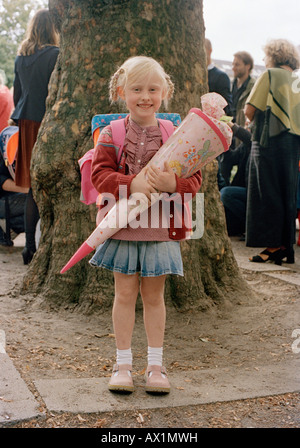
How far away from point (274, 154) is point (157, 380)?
3.72m

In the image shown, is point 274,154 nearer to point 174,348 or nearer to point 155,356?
point 174,348

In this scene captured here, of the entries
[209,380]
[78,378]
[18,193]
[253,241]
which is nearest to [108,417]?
[78,378]

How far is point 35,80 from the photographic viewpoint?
576 centimetres

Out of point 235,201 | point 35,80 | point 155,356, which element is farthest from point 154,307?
point 235,201

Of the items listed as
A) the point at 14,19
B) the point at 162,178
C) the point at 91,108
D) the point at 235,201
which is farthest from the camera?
the point at 14,19

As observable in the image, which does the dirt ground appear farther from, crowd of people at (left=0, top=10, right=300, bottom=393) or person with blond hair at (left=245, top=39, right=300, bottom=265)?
person with blond hair at (left=245, top=39, right=300, bottom=265)

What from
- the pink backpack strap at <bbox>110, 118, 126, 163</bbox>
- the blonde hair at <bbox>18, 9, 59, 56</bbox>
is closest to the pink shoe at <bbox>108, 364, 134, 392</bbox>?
the pink backpack strap at <bbox>110, 118, 126, 163</bbox>

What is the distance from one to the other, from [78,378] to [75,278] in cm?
128

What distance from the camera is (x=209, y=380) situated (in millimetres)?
3088

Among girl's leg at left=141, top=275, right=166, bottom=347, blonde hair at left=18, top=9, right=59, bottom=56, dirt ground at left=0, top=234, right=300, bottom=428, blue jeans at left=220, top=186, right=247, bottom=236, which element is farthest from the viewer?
blue jeans at left=220, top=186, right=247, bottom=236

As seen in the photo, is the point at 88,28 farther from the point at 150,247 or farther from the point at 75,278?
the point at 150,247

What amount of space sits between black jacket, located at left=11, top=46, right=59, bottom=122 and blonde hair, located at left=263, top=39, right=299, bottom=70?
83.6 inches

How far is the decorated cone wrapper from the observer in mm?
2770

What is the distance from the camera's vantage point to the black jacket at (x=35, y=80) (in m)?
5.70
